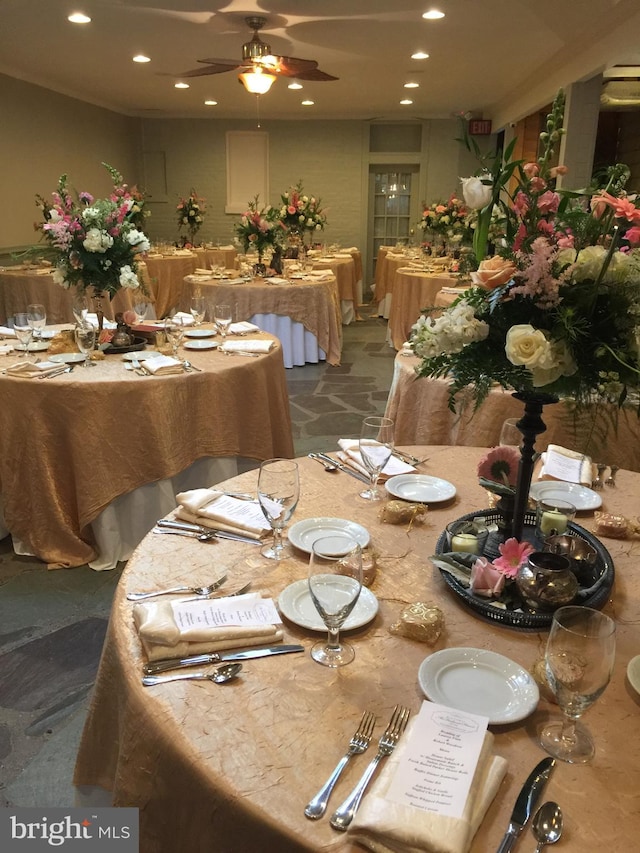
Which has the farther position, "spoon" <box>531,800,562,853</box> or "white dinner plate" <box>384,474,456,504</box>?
"white dinner plate" <box>384,474,456,504</box>

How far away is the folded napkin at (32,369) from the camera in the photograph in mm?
2783

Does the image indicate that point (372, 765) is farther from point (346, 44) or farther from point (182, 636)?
point (346, 44)

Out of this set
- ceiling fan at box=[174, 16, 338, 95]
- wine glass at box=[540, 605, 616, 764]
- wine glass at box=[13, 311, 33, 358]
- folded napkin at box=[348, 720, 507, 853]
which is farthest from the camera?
ceiling fan at box=[174, 16, 338, 95]

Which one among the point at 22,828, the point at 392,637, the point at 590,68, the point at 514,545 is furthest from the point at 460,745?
the point at 590,68

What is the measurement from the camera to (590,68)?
636 cm

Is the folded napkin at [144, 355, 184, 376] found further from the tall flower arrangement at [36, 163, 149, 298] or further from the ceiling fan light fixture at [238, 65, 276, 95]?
the ceiling fan light fixture at [238, 65, 276, 95]

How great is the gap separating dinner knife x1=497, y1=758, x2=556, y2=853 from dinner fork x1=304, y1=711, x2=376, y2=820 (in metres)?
0.21

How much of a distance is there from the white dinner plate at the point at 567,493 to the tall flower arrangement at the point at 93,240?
2174mm

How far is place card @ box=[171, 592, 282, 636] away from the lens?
3.76 ft

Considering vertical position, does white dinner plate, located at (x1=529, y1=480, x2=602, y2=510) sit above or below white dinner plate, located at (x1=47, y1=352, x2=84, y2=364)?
below
